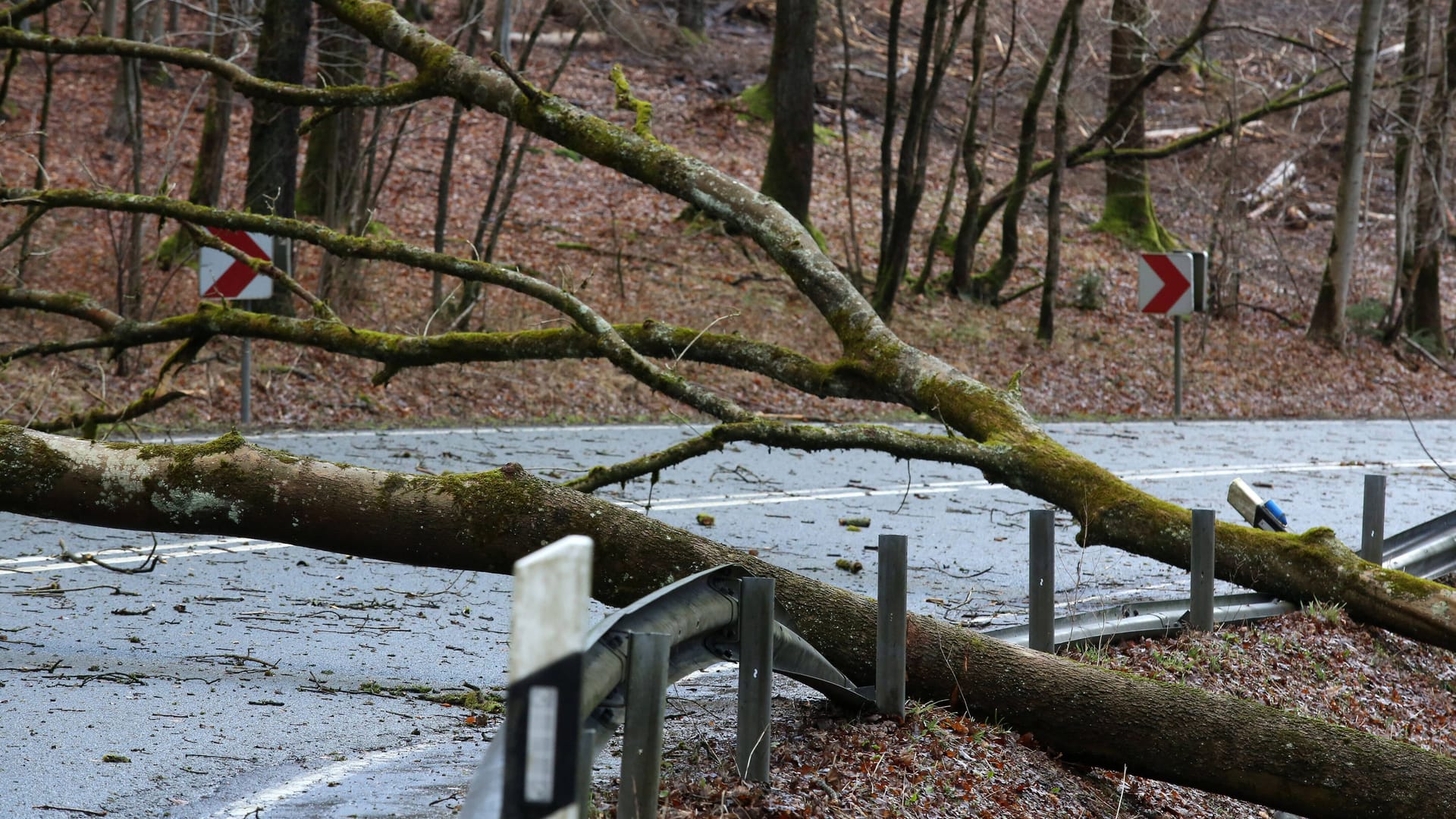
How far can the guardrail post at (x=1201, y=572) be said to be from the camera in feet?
22.6

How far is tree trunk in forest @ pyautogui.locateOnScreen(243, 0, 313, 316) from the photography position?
54.9 feet

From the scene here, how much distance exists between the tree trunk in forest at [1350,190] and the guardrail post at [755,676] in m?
22.8

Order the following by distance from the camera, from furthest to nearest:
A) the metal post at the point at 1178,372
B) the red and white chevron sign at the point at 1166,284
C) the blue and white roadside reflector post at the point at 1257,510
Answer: the red and white chevron sign at the point at 1166,284 → the metal post at the point at 1178,372 → the blue and white roadside reflector post at the point at 1257,510

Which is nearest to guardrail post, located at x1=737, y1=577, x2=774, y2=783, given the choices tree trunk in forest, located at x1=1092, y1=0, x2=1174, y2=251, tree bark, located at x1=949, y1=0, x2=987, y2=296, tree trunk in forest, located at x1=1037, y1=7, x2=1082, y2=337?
tree trunk in forest, located at x1=1037, y1=7, x2=1082, y2=337

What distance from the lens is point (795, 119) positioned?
73.8 ft

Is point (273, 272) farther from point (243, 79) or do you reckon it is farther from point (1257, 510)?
point (1257, 510)

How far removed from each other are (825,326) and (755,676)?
16794 millimetres

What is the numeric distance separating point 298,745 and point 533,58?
1057 inches

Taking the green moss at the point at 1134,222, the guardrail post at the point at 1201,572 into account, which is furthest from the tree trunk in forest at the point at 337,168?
the green moss at the point at 1134,222

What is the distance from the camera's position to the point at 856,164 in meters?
29.4

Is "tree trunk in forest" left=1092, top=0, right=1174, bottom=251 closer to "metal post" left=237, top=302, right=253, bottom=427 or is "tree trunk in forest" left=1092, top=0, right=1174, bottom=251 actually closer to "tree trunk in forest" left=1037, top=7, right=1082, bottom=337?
"tree trunk in forest" left=1037, top=7, right=1082, bottom=337

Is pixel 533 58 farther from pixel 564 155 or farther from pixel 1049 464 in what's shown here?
pixel 1049 464

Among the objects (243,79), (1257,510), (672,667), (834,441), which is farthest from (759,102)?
(672,667)

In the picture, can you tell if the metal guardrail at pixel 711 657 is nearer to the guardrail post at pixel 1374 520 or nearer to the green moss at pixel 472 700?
the green moss at pixel 472 700
